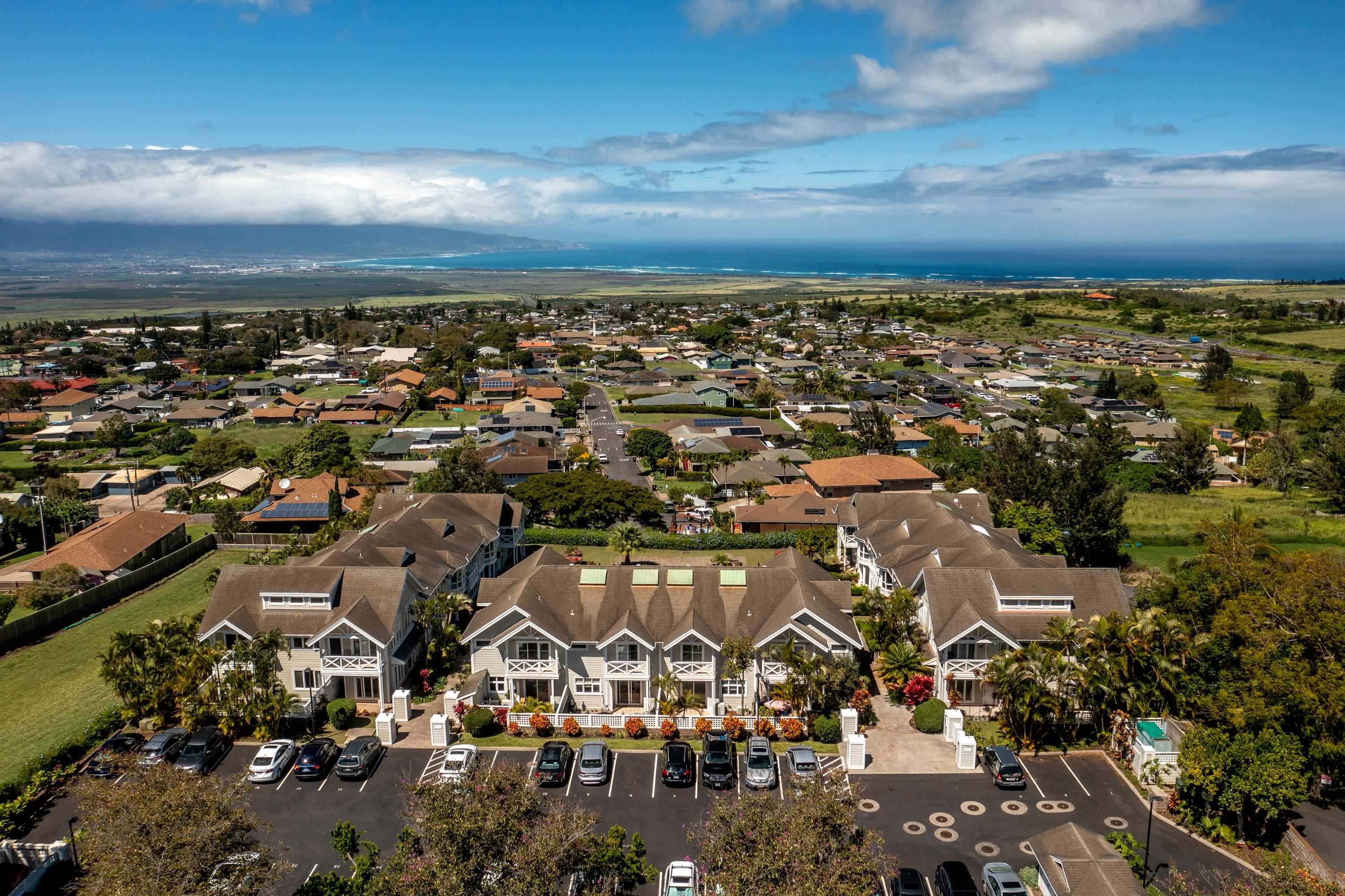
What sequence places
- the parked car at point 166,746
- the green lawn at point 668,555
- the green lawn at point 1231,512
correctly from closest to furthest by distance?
the parked car at point 166,746 → the green lawn at point 668,555 → the green lawn at point 1231,512

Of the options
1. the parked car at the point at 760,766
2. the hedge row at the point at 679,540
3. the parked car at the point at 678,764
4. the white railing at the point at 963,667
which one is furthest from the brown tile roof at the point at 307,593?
the white railing at the point at 963,667

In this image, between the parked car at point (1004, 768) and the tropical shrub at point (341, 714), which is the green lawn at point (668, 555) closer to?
the tropical shrub at point (341, 714)

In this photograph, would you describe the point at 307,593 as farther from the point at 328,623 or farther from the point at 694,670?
the point at 694,670

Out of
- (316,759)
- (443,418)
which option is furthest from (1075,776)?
(443,418)

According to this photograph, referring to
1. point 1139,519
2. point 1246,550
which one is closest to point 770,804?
point 1246,550

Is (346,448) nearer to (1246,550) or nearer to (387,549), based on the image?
(387,549)

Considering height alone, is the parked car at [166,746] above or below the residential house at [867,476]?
below

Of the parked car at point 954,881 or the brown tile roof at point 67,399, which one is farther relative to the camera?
the brown tile roof at point 67,399
